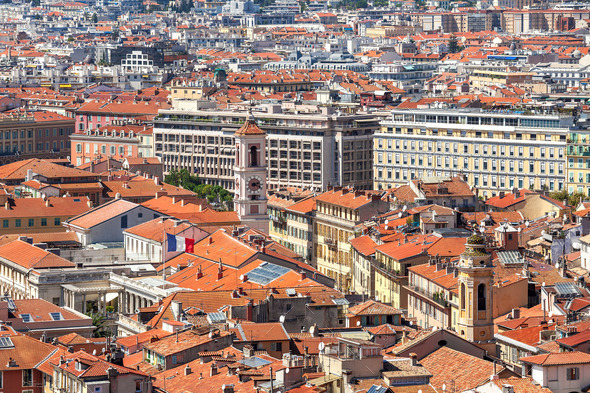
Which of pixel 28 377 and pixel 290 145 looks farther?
pixel 290 145

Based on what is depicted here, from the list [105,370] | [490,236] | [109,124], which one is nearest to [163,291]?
[490,236]

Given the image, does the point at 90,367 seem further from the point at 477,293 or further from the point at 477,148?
the point at 477,148

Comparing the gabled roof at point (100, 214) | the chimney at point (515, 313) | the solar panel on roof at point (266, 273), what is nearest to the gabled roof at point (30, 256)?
the gabled roof at point (100, 214)

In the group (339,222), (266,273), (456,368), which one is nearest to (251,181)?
(339,222)

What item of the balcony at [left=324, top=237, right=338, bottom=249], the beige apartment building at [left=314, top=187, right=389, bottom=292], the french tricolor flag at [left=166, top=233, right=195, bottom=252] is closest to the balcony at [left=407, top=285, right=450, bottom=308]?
the french tricolor flag at [left=166, top=233, right=195, bottom=252]

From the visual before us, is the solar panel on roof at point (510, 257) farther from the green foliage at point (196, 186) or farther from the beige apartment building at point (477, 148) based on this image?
the beige apartment building at point (477, 148)

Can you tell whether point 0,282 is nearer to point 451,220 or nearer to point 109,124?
point 451,220

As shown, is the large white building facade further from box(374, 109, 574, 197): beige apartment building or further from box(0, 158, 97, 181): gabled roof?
box(0, 158, 97, 181): gabled roof
